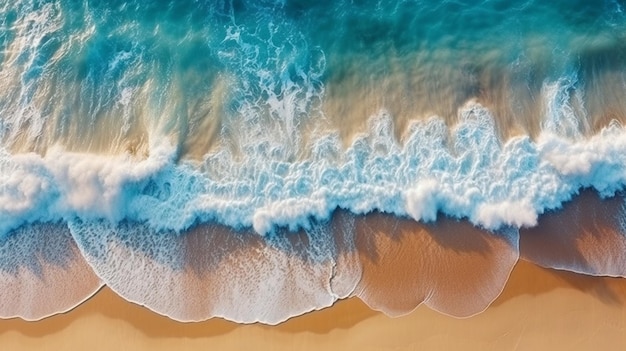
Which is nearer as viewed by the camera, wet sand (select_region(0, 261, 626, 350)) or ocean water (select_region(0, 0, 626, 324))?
wet sand (select_region(0, 261, 626, 350))

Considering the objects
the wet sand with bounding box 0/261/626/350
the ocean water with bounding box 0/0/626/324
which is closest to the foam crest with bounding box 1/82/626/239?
the ocean water with bounding box 0/0/626/324

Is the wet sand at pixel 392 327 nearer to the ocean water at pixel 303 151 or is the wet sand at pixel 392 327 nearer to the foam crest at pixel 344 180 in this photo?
the ocean water at pixel 303 151

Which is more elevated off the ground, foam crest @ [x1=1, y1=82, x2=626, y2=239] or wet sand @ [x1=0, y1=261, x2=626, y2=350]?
foam crest @ [x1=1, y1=82, x2=626, y2=239]

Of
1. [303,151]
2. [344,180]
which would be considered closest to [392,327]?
[344,180]

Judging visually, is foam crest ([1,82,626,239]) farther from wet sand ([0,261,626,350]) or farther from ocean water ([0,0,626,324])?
wet sand ([0,261,626,350])

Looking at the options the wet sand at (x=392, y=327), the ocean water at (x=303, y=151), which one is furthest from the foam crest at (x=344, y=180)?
the wet sand at (x=392, y=327)

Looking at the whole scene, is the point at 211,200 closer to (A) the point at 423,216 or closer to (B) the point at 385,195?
(B) the point at 385,195

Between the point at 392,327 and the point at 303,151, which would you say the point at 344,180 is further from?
the point at 392,327
